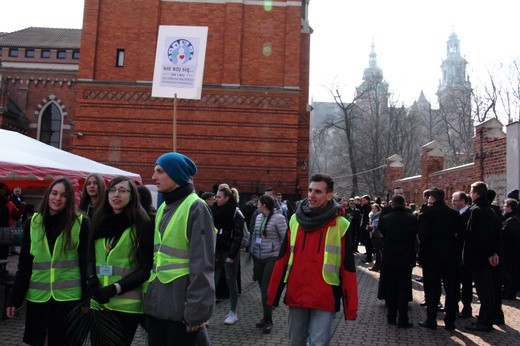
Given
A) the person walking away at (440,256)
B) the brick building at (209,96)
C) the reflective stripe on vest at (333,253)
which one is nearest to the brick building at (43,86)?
the brick building at (209,96)

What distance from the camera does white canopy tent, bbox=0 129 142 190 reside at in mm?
8094

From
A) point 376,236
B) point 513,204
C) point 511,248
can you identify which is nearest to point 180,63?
point 376,236

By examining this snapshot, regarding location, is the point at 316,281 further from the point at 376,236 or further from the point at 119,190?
the point at 376,236

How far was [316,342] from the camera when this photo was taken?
395 centimetres

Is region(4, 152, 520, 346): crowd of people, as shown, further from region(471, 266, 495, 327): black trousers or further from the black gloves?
region(471, 266, 495, 327): black trousers

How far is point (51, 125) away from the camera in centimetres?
3325

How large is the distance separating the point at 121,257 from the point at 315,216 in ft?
5.35

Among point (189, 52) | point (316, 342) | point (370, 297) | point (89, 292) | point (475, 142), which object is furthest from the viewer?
point (475, 142)

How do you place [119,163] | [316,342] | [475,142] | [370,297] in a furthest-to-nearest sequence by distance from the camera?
[119,163], [475,142], [370,297], [316,342]

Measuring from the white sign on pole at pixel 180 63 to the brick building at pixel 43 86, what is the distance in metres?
22.4

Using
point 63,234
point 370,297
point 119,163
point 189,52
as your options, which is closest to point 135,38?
point 119,163

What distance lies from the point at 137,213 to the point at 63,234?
810 mm

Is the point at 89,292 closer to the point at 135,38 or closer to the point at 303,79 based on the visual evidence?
the point at 135,38

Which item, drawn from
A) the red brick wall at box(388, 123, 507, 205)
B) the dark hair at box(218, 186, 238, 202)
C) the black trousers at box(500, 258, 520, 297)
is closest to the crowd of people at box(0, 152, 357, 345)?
the dark hair at box(218, 186, 238, 202)
